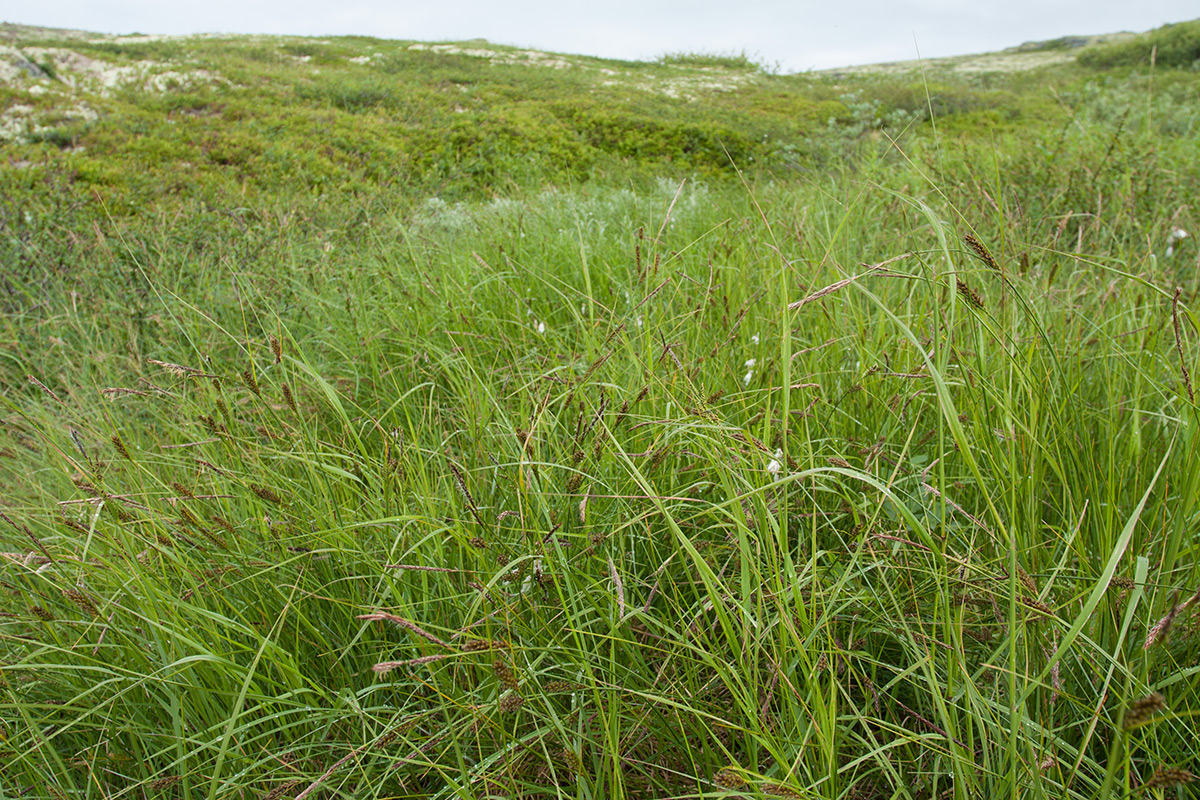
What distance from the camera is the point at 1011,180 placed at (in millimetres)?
5195

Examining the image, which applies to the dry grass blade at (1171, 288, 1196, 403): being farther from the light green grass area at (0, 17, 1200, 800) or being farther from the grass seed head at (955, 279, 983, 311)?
the grass seed head at (955, 279, 983, 311)

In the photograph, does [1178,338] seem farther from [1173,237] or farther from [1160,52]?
[1160,52]

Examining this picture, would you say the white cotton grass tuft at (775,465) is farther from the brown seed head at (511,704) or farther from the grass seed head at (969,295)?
the brown seed head at (511,704)

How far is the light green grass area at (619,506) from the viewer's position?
1.00 metres

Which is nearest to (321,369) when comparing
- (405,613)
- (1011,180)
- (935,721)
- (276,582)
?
(276,582)

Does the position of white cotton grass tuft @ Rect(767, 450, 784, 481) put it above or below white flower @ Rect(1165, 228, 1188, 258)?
below

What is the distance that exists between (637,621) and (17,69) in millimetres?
14728

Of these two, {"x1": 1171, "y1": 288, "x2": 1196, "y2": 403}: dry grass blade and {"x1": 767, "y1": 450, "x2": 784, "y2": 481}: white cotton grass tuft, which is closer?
{"x1": 1171, "y1": 288, "x2": 1196, "y2": 403}: dry grass blade

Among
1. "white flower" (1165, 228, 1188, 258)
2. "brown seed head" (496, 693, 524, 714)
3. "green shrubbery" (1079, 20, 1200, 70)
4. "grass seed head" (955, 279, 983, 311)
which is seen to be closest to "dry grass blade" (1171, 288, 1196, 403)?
"grass seed head" (955, 279, 983, 311)

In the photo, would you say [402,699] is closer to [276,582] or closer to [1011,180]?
[276,582]

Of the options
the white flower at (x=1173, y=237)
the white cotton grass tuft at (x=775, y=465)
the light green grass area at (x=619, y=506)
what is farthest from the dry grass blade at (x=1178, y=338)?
the white flower at (x=1173, y=237)

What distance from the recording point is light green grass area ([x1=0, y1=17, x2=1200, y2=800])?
39.2 inches

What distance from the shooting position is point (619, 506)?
4.52 ft

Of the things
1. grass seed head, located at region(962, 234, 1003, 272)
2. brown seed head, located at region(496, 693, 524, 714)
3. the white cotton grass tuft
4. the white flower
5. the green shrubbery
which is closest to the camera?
grass seed head, located at region(962, 234, 1003, 272)
